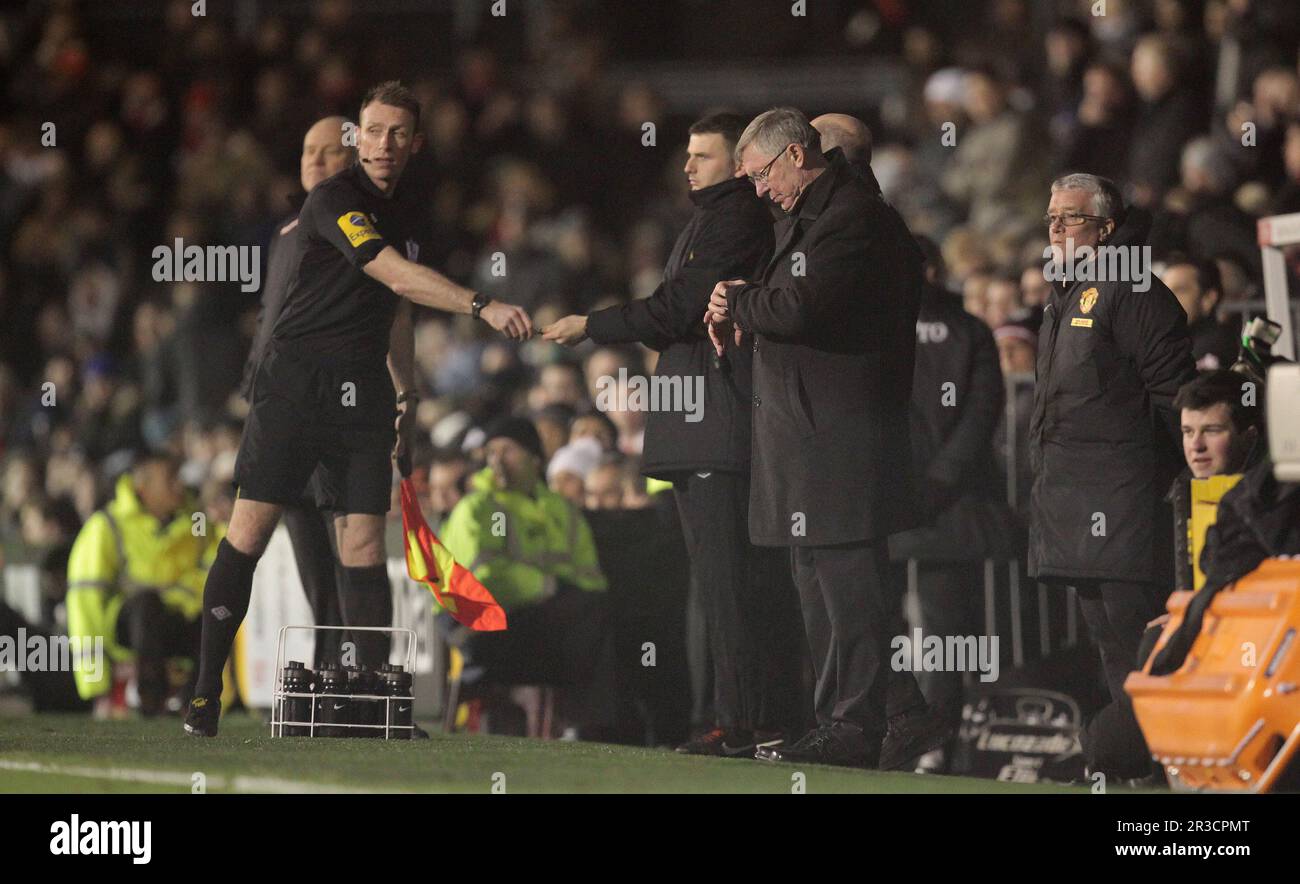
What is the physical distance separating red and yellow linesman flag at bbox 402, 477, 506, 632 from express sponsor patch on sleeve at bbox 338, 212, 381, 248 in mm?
1083

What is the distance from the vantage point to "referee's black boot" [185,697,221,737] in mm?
8445

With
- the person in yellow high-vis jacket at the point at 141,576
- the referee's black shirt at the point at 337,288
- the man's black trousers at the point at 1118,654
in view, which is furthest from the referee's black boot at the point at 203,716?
the person in yellow high-vis jacket at the point at 141,576

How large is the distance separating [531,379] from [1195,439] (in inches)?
319

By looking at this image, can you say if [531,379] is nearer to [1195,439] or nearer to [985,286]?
[985,286]

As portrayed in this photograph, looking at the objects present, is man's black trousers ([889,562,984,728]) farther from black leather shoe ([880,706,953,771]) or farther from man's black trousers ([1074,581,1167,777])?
man's black trousers ([1074,581,1167,777])

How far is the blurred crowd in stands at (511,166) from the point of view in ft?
40.3

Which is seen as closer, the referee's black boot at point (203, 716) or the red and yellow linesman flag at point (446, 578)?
the referee's black boot at point (203, 716)

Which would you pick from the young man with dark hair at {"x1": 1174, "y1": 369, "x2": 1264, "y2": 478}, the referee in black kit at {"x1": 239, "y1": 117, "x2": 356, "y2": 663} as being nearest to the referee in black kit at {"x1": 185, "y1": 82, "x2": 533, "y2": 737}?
the referee in black kit at {"x1": 239, "y1": 117, "x2": 356, "y2": 663}

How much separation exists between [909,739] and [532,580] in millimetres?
3421

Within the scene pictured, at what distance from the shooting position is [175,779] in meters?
6.93

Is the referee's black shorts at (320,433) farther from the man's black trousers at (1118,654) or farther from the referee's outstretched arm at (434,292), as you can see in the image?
the man's black trousers at (1118,654)

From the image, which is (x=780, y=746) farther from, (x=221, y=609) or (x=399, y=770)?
(x=221, y=609)

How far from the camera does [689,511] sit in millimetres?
8297
